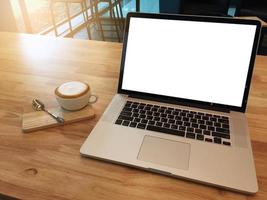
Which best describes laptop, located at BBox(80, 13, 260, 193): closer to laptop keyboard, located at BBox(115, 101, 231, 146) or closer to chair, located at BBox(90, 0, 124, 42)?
laptop keyboard, located at BBox(115, 101, 231, 146)

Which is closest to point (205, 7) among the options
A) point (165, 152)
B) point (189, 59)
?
point (189, 59)

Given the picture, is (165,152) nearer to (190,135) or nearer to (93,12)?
(190,135)

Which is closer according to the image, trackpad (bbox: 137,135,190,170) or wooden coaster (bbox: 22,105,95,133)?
trackpad (bbox: 137,135,190,170)

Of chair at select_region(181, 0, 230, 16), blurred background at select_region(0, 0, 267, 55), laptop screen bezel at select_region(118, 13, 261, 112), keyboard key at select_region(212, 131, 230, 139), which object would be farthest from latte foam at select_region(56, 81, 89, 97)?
chair at select_region(181, 0, 230, 16)

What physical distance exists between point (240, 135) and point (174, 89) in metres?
0.22

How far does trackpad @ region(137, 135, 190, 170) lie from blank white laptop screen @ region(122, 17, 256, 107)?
0.56 feet

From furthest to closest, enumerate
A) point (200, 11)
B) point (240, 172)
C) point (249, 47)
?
point (200, 11), point (249, 47), point (240, 172)

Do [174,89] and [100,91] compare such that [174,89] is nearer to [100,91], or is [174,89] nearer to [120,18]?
[100,91]

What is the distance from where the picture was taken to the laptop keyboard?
2.06 feet

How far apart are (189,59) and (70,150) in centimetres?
41

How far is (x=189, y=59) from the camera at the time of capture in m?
0.71

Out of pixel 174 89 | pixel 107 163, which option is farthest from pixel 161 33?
pixel 107 163

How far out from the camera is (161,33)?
72cm

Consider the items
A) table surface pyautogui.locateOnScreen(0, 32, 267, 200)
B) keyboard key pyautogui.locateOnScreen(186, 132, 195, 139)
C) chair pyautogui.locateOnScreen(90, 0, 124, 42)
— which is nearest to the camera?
table surface pyautogui.locateOnScreen(0, 32, 267, 200)
